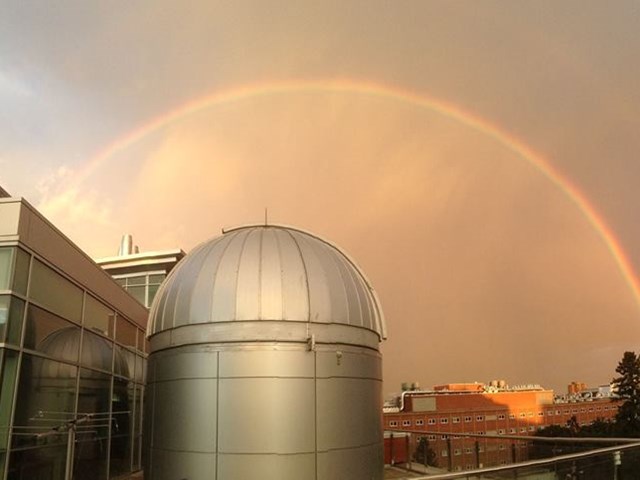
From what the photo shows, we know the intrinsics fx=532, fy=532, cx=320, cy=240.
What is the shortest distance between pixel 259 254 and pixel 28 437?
5899mm

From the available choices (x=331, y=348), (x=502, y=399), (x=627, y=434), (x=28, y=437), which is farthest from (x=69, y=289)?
(x=502, y=399)

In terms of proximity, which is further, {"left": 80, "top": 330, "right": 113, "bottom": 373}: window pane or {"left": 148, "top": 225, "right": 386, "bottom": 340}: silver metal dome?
{"left": 80, "top": 330, "right": 113, "bottom": 373}: window pane

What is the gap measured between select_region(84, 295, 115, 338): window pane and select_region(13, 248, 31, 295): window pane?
403 cm

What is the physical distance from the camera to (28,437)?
1053 cm

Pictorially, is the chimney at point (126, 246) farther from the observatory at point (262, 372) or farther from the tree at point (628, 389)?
the tree at point (628, 389)

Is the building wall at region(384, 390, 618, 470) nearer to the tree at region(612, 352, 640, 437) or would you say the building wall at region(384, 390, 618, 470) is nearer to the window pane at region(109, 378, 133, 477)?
the tree at region(612, 352, 640, 437)

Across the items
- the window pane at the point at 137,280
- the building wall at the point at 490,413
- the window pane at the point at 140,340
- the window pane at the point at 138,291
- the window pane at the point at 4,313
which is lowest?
the building wall at the point at 490,413

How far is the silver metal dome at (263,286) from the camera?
9523mm

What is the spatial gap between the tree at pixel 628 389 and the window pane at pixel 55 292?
56.3 meters

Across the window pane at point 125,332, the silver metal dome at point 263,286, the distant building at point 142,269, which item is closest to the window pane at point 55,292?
the silver metal dome at point 263,286

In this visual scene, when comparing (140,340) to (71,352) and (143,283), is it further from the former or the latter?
(71,352)

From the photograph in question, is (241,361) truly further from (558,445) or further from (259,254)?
(558,445)

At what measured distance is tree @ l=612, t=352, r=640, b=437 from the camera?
53.6 metres

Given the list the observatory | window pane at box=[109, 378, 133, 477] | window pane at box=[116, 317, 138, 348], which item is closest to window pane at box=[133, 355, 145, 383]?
window pane at box=[116, 317, 138, 348]
